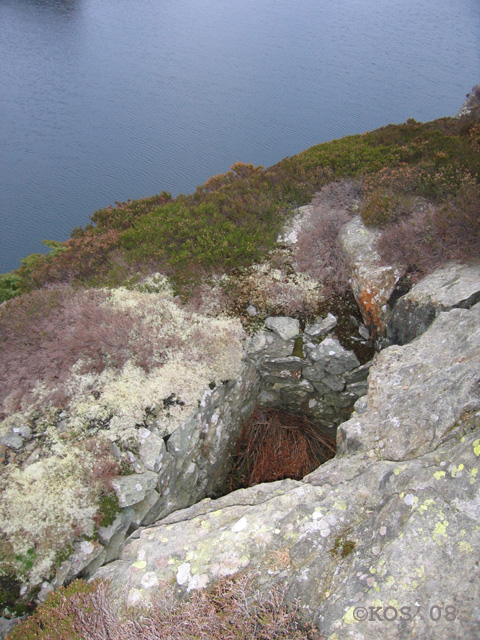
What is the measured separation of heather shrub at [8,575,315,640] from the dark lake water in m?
19.7

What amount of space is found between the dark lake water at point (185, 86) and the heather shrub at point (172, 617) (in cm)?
1972

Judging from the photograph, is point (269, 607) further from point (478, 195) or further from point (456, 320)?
point (478, 195)

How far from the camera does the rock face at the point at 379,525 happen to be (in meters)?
3.02

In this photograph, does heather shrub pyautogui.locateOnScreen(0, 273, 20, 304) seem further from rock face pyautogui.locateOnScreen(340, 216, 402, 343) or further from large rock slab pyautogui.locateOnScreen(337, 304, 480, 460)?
large rock slab pyautogui.locateOnScreen(337, 304, 480, 460)

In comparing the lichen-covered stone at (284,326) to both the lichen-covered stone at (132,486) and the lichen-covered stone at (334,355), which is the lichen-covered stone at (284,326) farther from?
the lichen-covered stone at (132,486)

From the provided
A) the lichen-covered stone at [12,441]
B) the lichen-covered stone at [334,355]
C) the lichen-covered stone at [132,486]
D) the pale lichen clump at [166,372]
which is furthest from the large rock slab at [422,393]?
the lichen-covered stone at [12,441]

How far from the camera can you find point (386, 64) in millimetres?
36125

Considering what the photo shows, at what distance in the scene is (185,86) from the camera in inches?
1291

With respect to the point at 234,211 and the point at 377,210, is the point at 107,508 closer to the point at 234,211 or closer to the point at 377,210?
the point at 234,211

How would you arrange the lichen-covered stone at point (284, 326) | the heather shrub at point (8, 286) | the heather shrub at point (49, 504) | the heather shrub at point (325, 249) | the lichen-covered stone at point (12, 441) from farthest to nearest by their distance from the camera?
1. the heather shrub at point (8, 286)
2. the heather shrub at point (325, 249)
3. the lichen-covered stone at point (284, 326)
4. the lichen-covered stone at point (12, 441)
5. the heather shrub at point (49, 504)

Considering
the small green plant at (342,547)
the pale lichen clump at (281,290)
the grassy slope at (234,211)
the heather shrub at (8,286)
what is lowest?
the small green plant at (342,547)

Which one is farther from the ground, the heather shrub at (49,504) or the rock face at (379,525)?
the heather shrub at (49,504)

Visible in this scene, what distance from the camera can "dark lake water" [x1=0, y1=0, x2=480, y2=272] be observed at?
24.3 metres

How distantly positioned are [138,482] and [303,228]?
659cm
